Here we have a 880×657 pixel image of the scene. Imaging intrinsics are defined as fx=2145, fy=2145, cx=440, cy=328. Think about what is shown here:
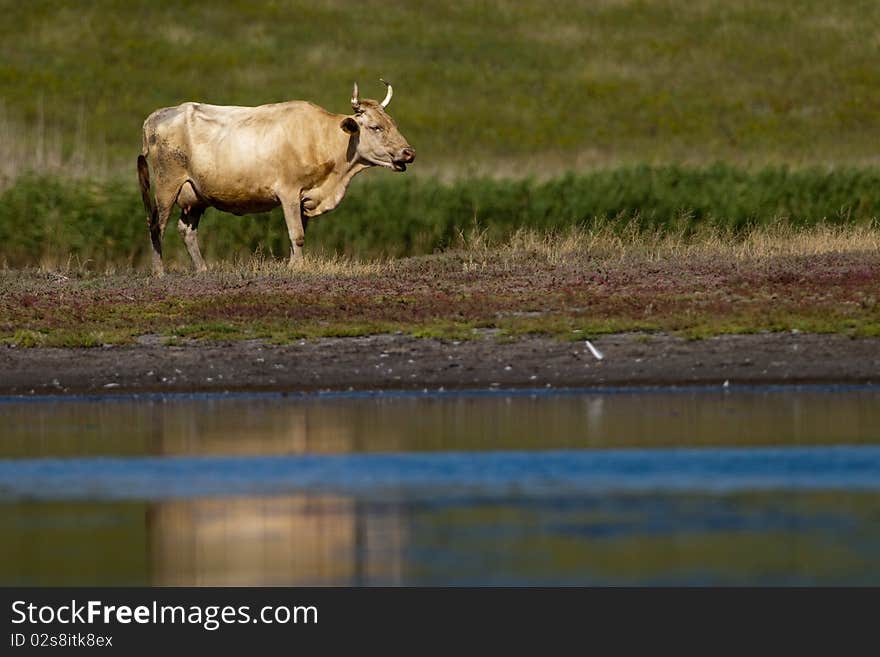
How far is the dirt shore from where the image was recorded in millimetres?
17875

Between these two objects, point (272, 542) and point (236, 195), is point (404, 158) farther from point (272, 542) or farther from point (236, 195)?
point (272, 542)

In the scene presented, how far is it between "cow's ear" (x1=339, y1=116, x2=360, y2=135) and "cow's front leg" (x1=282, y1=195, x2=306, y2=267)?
1031mm

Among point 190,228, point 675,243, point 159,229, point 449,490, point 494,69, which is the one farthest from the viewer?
point 494,69

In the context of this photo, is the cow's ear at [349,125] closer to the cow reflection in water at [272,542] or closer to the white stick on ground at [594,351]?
the white stick on ground at [594,351]

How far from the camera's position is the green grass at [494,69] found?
→ 164ft

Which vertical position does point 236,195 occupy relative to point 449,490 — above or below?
below

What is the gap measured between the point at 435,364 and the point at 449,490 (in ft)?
20.2

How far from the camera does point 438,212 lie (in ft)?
102

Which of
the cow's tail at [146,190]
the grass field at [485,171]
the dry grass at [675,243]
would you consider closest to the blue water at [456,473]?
the grass field at [485,171]

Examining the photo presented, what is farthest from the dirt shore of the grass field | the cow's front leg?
the cow's front leg

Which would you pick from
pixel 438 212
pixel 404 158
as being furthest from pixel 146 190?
pixel 438 212

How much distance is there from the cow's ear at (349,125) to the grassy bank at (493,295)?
1673 millimetres

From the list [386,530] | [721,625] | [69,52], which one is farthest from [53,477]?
[69,52]

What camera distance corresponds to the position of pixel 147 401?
17.4 metres
